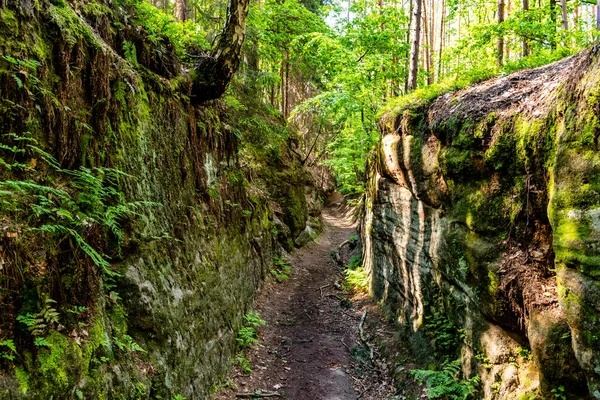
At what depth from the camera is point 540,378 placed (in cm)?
449

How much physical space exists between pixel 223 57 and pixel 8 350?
7.65 metres

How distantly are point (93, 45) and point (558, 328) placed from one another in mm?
7588

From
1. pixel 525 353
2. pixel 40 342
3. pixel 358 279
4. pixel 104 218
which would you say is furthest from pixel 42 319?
pixel 358 279

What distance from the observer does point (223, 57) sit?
8.73 m

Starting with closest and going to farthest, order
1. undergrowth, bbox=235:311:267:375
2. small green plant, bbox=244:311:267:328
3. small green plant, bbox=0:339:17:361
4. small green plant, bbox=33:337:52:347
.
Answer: small green plant, bbox=0:339:17:361 → small green plant, bbox=33:337:52:347 → undergrowth, bbox=235:311:267:375 → small green plant, bbox=244:311:267:328

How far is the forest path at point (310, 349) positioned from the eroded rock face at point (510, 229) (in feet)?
5.03

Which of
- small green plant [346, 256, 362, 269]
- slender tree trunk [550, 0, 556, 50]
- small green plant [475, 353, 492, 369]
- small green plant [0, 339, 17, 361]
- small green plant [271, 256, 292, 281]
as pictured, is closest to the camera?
small green plant [0, 339, 17, 361]

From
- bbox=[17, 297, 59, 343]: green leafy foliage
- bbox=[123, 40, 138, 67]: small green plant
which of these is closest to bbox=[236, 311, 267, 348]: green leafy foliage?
bbox=[17, 297, 59, 343]: green leafy foliage

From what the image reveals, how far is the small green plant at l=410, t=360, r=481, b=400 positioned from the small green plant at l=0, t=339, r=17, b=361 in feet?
19.6

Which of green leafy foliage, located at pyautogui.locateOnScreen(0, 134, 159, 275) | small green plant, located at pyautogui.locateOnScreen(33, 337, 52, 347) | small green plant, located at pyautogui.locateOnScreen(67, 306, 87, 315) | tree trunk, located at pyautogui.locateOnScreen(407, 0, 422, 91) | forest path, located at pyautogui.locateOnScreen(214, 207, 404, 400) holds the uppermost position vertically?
tree trunk, located at pyautogui.locateOnScreen(407, 0, 422, 91)

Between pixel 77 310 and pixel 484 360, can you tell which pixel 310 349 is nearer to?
pixel 484 360

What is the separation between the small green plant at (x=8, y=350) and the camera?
2.78 meters

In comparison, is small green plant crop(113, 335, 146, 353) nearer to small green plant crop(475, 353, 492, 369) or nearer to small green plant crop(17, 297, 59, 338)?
small green plant crop(17, 297, 59, 338)

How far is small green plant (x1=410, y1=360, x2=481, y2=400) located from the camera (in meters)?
5.80
